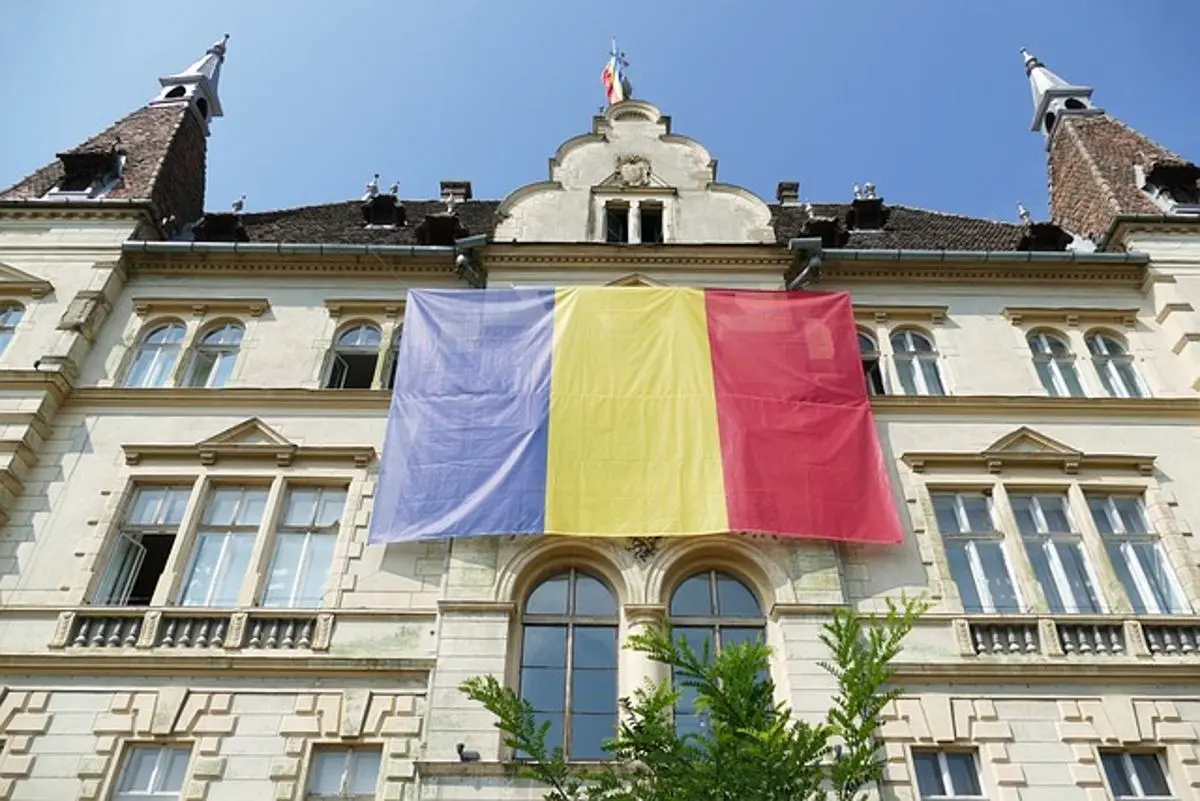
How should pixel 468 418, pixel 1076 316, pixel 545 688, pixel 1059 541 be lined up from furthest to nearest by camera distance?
pixel 1076 316
pixel 468 418
pixel 1059 541
pixel 545 688

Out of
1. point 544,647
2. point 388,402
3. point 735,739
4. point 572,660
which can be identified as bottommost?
point 735,739

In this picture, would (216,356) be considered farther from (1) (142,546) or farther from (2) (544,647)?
(2) (544,647)

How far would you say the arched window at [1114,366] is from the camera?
17234 mm

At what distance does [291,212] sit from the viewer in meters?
23.2

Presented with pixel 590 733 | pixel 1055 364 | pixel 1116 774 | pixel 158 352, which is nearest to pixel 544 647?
pixel 590 733

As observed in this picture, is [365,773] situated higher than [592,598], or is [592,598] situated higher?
[592,598]

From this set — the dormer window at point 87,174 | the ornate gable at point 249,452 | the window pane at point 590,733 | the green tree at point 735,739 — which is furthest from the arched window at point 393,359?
the dormer window at point 87,174

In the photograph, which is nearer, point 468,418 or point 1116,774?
point 1116,774

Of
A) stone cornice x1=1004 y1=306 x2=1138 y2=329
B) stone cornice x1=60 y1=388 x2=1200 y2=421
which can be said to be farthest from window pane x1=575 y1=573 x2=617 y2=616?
stone cornice x1=1004 y1=306 x2=1138 y2=329

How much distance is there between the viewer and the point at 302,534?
1507 cm

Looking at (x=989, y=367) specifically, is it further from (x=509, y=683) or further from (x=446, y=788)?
(x=446, y=788)

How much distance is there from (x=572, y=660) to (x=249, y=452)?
6187mm

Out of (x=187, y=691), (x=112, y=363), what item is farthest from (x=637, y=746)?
(x=112, y=363)

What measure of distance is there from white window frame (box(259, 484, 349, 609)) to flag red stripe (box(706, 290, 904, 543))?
5.92m
